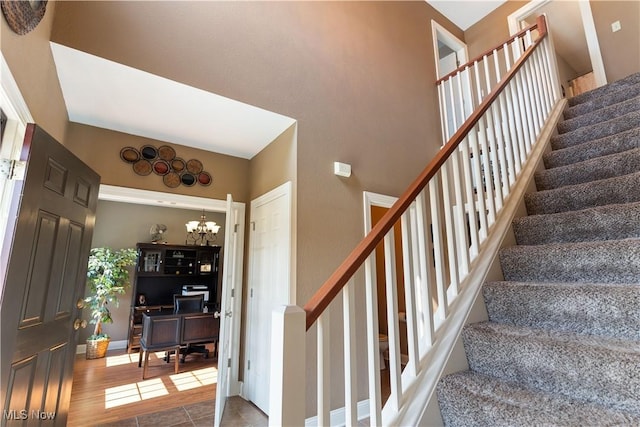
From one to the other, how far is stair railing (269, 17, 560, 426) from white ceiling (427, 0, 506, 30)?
3.17 meters

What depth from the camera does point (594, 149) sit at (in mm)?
2271

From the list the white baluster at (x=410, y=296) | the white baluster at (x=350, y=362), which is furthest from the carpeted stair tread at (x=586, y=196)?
the white baluster at (x=350, y=362)

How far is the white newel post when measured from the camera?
0.98m

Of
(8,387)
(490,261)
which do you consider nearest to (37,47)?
(8,387)

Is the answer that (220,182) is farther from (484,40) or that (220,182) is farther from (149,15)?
(484,40)

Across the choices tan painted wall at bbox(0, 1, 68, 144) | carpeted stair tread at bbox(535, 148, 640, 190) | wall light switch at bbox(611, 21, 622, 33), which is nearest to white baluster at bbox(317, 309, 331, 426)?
tan painted wall at bbox(0, 1, 68, 144)

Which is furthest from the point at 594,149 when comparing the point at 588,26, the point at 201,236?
the point at 201,236

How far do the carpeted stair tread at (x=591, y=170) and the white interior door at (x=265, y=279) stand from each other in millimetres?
2054

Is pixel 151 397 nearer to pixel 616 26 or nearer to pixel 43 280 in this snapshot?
pixel 43 280

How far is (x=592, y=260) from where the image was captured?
1.49m

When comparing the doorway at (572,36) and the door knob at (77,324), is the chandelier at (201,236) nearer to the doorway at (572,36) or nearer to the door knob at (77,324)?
the door knob at (77,324)

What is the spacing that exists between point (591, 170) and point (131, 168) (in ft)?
12.8

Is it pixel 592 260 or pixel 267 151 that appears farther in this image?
pixel 267 151

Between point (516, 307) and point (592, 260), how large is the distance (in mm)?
428
